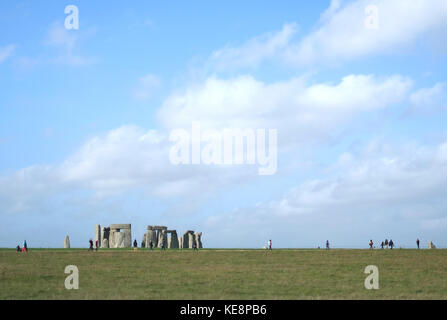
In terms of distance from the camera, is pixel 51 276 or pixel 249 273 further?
pixel 249 273

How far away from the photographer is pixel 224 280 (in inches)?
983

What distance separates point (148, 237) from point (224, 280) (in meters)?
38.7

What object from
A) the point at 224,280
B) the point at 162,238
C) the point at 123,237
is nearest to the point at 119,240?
the point at 123,237

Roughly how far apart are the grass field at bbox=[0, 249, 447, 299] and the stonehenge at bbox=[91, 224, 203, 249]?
1029 inches

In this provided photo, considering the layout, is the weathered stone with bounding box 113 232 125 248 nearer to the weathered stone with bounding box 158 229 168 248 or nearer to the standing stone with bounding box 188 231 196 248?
the weathered stone with bounding box 158 229 168 248

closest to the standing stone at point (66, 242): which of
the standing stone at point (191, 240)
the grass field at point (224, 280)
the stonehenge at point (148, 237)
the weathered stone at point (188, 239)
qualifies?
the stonehenge at point (148, 237)

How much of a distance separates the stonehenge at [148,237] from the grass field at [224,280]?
2613 centimetres

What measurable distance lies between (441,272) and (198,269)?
13540 millimetres

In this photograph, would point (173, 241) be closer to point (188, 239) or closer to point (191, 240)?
point (188, 239)
